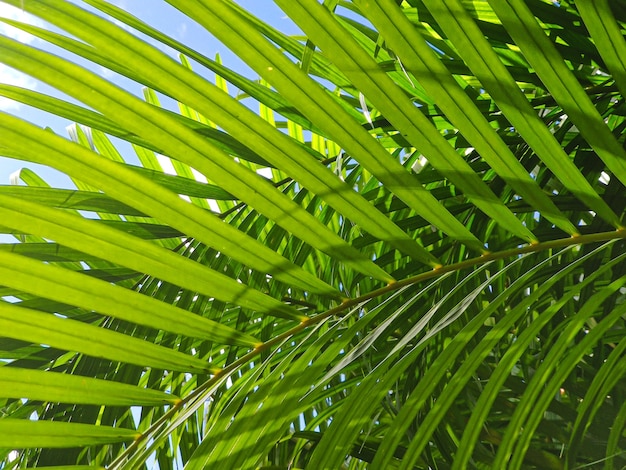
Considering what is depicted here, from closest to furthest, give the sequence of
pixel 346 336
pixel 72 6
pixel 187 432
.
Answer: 1. pixel 72 6
2. pixel 346 336
3. pixel 187 432

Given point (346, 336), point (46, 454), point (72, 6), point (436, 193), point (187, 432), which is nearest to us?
point (72, 6)

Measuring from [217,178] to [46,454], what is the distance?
1.12ft

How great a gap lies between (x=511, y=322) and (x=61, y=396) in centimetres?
31

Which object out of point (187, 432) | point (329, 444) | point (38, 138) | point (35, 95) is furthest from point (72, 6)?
point (187, 432)

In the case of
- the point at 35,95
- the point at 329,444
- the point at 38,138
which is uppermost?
the point at 35,95

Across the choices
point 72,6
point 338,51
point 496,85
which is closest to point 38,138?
point 72,6

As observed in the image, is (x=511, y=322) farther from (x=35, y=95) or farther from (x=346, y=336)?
(x=35, y=95)

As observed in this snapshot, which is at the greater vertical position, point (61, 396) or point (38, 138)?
point (38, 138)

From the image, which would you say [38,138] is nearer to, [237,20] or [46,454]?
[237,20]

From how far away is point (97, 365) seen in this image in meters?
0.62

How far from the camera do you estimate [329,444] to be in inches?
17.7

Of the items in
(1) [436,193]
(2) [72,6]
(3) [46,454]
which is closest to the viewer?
(2) [72,6]

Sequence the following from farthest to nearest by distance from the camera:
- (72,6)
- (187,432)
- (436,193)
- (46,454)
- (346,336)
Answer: (187,432), (436,193), (46,454), (346,336), (72,6)

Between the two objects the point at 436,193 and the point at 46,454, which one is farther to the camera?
the point at 436,193
